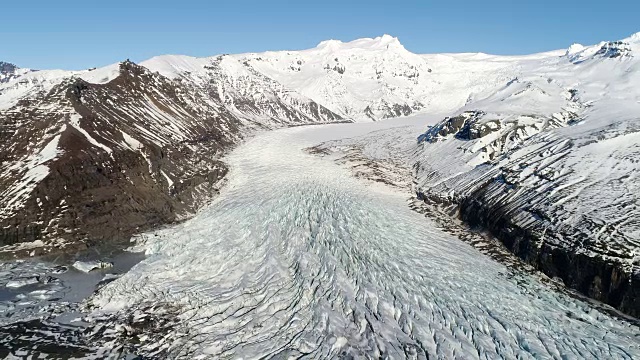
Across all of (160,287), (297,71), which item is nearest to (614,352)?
(160,287)

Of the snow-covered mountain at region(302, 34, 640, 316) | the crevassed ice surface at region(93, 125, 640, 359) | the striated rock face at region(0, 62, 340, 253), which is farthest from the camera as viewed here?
the striated rock face at region(0, 62, 340, 253)

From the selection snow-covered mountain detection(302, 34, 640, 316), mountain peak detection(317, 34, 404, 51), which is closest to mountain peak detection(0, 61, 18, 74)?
mountain peak detection(317, 34, 404, 51)

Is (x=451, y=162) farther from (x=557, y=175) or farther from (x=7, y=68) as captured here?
(x=7, y=68)

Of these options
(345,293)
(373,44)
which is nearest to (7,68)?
(373,44)

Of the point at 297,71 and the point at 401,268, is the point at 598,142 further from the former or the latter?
the point at 297,71

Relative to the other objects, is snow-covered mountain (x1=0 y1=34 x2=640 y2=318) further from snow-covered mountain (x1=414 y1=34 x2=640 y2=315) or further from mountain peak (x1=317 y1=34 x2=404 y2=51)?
mountain peak (x1=317 y1=34 x2=404 y2=51)

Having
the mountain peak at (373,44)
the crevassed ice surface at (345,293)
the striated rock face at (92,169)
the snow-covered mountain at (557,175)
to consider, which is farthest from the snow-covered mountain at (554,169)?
the mountain peak at (373,44)
